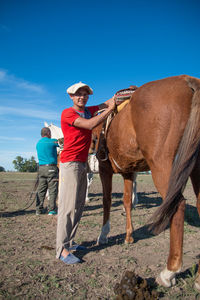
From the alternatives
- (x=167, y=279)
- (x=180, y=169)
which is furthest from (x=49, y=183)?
(x=180, y=169)

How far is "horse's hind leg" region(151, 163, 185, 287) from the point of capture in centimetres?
234

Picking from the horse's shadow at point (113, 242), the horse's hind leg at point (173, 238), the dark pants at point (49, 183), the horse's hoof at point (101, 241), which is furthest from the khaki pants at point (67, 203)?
the dark pants at point (49, 183)

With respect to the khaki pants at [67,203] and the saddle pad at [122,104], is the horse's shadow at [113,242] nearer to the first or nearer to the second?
the khaki pants at [67,203]

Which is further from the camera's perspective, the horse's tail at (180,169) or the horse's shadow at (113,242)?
the horse's shadow at (113,242)

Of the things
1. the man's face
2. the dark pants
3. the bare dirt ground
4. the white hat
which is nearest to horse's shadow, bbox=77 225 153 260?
the bare dirt ground

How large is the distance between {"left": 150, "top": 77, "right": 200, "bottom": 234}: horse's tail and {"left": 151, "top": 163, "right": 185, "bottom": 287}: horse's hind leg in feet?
0.23

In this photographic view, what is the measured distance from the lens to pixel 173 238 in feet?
7.74

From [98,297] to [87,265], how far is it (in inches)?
34.3

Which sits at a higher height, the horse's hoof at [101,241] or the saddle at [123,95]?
the saddle at [123,95]

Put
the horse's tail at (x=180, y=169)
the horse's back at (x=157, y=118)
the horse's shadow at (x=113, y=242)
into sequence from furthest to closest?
1. the horse's shadow at (x=113, y=242)
2. the horse's back at (x=157, y=118)
3. the horse's tail at (x=180, y=169)

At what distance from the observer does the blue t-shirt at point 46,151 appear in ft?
23.0

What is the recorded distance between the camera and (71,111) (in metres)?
3.23

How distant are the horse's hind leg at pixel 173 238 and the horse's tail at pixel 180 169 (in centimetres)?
7

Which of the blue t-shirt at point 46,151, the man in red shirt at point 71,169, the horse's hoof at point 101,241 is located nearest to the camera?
the man in red shirt at point 71,169
